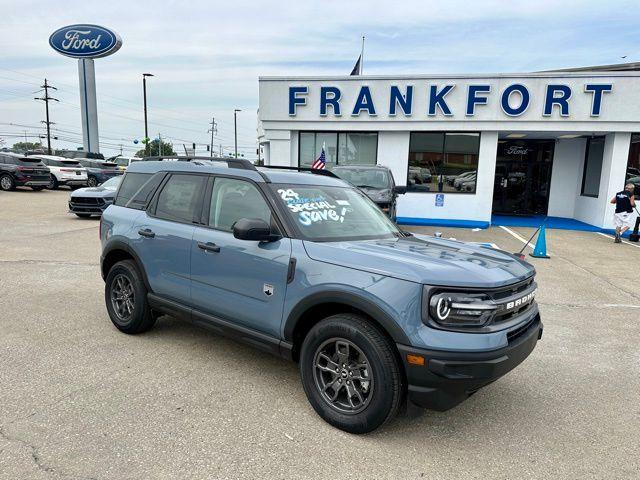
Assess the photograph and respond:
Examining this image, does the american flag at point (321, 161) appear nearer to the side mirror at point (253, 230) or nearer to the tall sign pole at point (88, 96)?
the side mirror at point (253, 230)

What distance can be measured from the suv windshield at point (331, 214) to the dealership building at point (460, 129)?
37.0 feet

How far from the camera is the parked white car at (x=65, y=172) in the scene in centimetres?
2438

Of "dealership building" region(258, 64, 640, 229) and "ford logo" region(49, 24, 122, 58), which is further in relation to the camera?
"ford logo" region(49, 24, 122, 58)

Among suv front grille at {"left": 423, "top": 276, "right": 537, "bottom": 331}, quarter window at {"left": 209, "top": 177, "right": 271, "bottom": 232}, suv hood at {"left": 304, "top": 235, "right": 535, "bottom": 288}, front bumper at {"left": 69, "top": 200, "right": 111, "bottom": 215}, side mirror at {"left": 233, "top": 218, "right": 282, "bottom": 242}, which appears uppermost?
quarter window at {"left": 209, "top": 177, "right": 271, "bottom": 232}

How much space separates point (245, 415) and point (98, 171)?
2552cm

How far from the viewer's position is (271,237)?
342 cm

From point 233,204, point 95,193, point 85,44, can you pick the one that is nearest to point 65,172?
point 95,193

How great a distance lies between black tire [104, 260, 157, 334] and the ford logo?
117 ft

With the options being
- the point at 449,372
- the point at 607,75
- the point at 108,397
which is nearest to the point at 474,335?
the point at 449,372

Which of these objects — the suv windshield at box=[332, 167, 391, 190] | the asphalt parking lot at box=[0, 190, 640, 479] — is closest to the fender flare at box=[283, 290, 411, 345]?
the asphalt parking lot at box=[0, 190, 640, 479]

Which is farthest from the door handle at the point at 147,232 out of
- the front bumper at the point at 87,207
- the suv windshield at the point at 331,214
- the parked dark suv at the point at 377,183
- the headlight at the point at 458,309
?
the front bumper at the point at 87,207

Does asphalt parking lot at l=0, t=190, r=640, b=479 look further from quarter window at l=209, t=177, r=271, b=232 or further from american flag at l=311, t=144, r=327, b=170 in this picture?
american flag at l=311, t=144, r=327, b=170

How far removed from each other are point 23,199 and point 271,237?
20299 mm

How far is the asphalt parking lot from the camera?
9.05 feet
